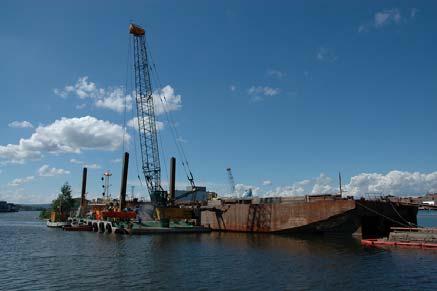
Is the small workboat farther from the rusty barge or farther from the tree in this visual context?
the tree

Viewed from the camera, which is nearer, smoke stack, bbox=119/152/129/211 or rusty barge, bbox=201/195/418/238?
rusty barge, bbox=201/195/418/238

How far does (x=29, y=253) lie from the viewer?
47.7 metres

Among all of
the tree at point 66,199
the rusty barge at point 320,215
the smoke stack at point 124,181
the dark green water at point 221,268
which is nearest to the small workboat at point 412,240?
the dark green water at point 221,268

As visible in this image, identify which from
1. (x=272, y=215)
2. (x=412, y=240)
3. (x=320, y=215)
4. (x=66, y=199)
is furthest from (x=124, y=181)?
(x=66, y=199)

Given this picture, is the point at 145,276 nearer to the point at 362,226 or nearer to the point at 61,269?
the point at 61,269

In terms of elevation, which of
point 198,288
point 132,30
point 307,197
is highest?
point 132,30

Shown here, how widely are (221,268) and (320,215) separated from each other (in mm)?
31952

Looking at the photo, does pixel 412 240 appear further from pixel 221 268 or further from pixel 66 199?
pixel 66 199

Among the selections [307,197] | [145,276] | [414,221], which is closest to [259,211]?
[307,197]

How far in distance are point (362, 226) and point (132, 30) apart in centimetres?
5824

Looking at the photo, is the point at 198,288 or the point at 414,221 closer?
the point at 198,288

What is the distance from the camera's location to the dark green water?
1136 inches

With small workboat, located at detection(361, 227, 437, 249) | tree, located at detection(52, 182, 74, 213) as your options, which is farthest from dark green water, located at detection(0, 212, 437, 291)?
tree, located at detection(52, 182, 74, 213)

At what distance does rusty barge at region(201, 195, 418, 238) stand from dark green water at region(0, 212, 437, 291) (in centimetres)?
1168
